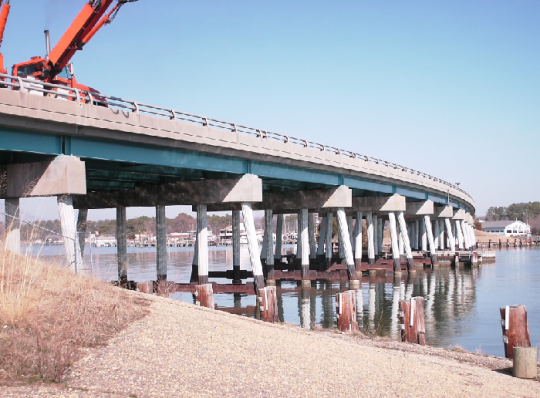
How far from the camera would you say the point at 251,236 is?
109 feet

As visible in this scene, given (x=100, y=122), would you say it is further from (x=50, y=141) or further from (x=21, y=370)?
(x=21, y=370)

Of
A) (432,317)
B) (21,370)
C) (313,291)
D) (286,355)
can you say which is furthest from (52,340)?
(313,291)

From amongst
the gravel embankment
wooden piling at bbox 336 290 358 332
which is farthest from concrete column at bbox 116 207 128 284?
the gravel embankment

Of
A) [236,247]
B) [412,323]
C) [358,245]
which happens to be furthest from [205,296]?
[358,245]

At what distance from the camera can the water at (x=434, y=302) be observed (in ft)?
74.0

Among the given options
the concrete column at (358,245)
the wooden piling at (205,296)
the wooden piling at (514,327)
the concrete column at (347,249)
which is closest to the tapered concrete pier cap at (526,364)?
the wooden piling at (514,327)

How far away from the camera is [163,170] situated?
3028 centimetres

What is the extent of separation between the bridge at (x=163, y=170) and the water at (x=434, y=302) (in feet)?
7.57

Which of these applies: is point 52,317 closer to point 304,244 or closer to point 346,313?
point 346,313

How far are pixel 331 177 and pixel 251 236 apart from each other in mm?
11202

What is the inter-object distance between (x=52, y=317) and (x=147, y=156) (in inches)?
646

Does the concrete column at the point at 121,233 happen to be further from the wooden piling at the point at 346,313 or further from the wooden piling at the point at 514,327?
the wooden piling at the point at 514,327

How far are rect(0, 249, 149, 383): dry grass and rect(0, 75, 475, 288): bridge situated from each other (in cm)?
251

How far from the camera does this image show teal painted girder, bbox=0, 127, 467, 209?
20.9m
